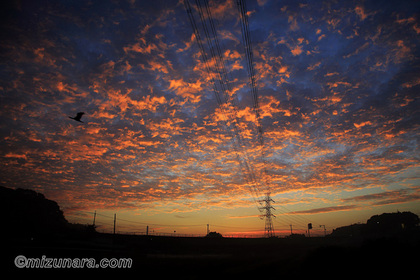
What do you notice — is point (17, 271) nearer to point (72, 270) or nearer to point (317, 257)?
point (72, 270)

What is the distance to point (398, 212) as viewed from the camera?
139 meters

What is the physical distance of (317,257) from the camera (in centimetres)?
2258

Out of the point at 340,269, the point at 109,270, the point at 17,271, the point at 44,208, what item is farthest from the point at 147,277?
the point at 44,208

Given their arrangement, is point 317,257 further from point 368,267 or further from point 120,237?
point 120,237

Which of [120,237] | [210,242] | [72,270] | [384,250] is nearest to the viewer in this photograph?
[72,270]

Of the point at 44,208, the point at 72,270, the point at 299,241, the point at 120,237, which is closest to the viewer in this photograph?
the point at 72,270

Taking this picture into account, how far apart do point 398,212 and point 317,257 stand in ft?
545

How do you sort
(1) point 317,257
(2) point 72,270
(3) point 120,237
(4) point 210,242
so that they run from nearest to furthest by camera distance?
1. (2) point 72,270
2. (1) point 317,257
3. (3) point 120,237
4. (4) point 210,242

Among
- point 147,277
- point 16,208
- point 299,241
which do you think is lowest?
point 299,241

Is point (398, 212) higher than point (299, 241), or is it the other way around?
point (398, 212)

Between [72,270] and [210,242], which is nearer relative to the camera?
[72,270]

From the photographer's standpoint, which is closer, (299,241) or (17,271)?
(17,271)

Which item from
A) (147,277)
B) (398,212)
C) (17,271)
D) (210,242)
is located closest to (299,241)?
(210,242)

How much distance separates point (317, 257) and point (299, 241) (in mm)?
74321
